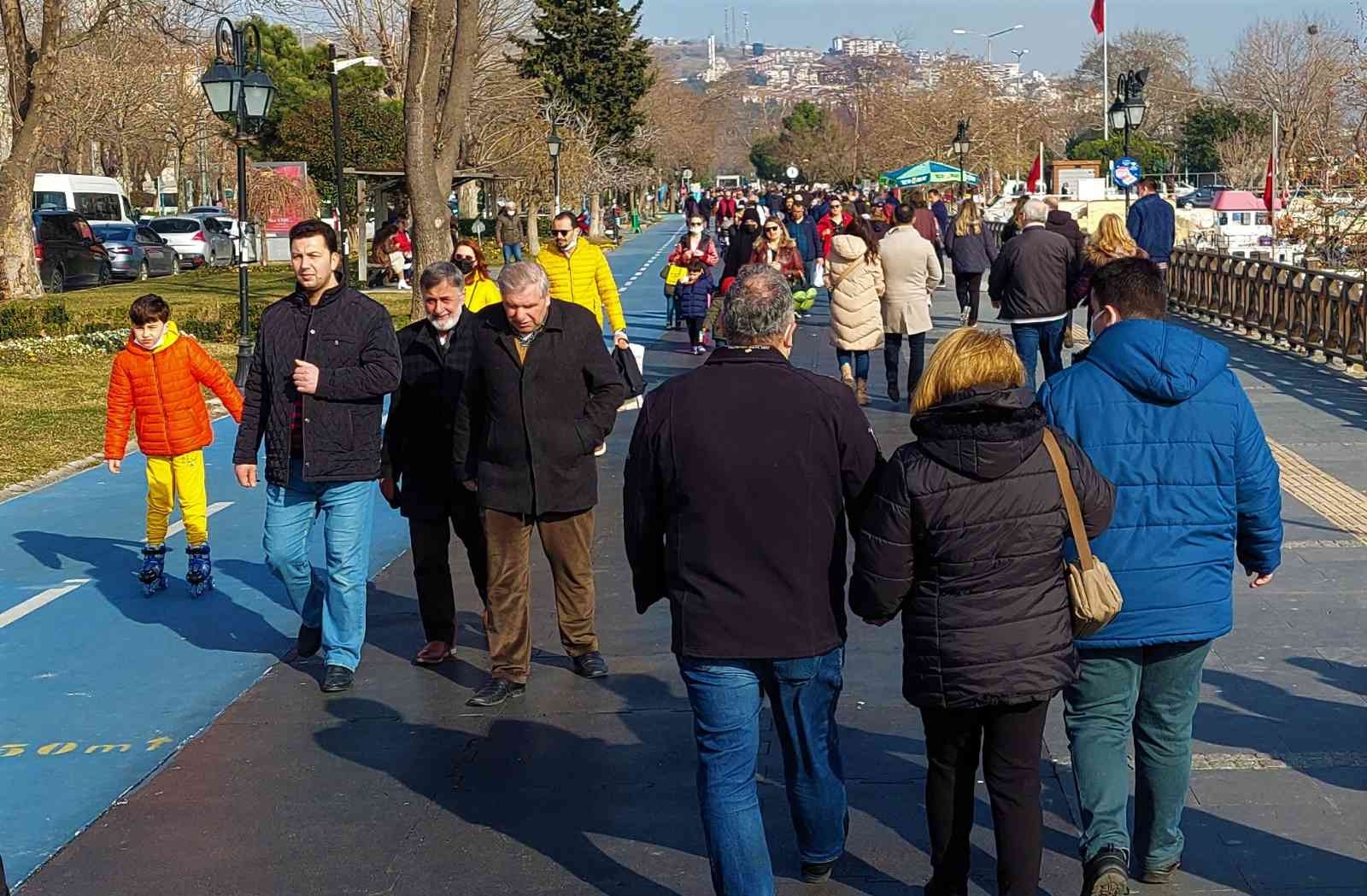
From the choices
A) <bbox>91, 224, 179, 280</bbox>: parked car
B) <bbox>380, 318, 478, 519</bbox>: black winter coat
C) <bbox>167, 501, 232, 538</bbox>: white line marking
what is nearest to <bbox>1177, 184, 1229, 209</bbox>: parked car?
<bbox>91, 224, 179, 280</bbox>: parked car

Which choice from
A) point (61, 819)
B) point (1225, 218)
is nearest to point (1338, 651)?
point (61, 819)

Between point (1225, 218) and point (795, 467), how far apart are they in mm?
41912

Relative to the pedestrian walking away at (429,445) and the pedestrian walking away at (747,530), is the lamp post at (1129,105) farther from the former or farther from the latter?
the pedestrian walking away at (747,530)

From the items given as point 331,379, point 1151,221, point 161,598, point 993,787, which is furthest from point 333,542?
point 1151,221

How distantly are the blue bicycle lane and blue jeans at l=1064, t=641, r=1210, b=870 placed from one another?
9.72ft

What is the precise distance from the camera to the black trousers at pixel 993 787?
414 centimetres

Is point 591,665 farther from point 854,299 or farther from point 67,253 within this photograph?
point 67,253

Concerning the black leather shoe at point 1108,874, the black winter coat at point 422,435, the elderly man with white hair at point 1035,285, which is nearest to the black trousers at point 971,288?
the elderly man with white hair at point 1035,285

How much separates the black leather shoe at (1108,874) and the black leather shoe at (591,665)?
2785mm

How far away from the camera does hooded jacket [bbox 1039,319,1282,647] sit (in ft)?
14.4

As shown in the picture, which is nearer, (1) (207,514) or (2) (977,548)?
(2) (977,548)

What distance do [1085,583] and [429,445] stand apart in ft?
11.5

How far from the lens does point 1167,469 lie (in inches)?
173

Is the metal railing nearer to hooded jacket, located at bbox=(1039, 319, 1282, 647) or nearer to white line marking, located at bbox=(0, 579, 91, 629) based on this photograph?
white line marking, located at bbox=(0, 579, 91, 629)
